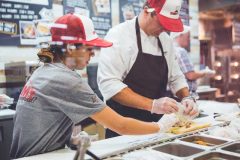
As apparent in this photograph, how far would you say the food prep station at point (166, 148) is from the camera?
151 cm

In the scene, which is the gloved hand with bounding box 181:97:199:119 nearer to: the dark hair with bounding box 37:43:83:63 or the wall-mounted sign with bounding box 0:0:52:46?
the dark hair with bounding box 37:43:83:63

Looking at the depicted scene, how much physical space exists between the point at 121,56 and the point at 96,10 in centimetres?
230

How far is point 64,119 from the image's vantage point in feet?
5.22

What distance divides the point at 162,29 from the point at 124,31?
0.99ft

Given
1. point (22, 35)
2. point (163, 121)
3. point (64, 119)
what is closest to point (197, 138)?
point (163, 121)

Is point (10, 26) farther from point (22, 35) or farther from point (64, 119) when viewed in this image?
point (64, 119)

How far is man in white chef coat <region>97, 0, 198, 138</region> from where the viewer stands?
2211 mm

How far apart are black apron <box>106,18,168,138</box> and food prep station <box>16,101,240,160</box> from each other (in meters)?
0.48

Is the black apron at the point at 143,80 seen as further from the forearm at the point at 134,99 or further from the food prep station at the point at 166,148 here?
the food prep station at the point at 166,148

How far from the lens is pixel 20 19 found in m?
3.63

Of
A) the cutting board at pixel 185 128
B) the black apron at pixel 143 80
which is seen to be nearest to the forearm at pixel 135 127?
the cutting board at pixel 185 128

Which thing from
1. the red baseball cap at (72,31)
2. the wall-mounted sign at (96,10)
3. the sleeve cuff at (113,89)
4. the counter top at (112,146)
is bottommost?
the counter top at (112,146)

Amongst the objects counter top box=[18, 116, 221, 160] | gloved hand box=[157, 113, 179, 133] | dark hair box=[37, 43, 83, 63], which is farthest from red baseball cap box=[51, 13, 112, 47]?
gloved hand box=[157, 113, 179, 133]

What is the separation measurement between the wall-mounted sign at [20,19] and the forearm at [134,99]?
166 centimetres
